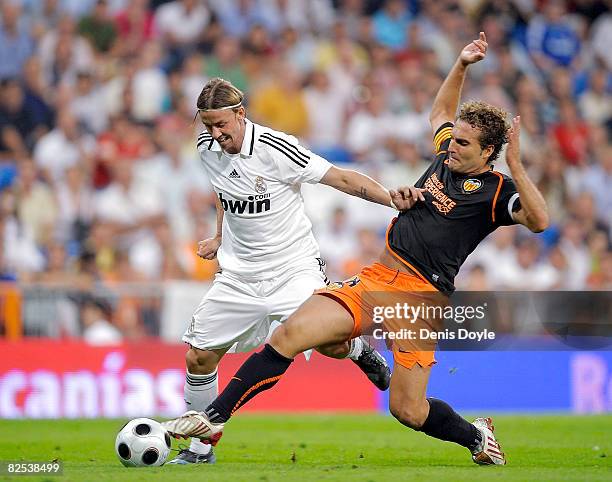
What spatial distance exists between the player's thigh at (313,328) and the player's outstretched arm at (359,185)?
78cm

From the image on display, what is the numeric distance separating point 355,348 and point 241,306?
907 mm

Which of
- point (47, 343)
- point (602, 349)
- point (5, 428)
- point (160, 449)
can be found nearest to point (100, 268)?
point (47, 343)

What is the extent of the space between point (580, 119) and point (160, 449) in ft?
41.4

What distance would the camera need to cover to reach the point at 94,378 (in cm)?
1382

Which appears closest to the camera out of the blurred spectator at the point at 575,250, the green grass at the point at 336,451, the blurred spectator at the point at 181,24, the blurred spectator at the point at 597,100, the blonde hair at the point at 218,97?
the green grass at the point at 336,451

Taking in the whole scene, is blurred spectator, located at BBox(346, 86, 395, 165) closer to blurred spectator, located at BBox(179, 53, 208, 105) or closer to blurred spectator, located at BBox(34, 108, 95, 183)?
blurred spectator, located at BBox(179, 53, 208, 105)

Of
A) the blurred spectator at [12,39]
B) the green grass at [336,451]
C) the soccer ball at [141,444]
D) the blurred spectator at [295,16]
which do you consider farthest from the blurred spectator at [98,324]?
the blurred spectator at [295,16]

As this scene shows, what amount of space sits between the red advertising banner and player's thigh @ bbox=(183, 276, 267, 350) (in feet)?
16.2

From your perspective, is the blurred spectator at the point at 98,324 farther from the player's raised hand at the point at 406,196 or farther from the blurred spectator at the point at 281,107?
the player's raised hand at the point at 406,196

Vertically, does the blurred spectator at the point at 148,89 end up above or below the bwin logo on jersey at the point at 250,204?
above

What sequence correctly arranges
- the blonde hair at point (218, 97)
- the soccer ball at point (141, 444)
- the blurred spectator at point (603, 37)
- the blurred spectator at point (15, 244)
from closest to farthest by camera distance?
the soccer ball at point (141, 444) → the blonde hair at point (218, 97) → the blurred spectator at point (15, 244) → the blurred spectator at point (603, 37)

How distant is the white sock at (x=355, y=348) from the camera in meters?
8.93

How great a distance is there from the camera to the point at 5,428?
11836 millimetres

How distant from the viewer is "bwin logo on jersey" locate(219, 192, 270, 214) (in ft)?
28.7
